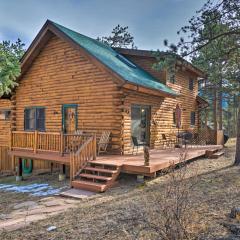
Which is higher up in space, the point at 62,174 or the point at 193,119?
the point at 193,119

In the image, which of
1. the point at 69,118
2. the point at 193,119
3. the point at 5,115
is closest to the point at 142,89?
the point at 69,118

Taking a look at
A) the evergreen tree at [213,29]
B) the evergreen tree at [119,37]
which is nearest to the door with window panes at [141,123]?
the evergreen tree at [213,29]

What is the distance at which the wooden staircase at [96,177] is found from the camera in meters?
8.03

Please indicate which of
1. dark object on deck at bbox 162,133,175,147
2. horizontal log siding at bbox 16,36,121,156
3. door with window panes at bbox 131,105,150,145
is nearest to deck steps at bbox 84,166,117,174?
horizontal log siding at bbox 16,36,121,156

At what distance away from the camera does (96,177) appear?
8.33 metres

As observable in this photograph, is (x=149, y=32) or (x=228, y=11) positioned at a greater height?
(x=149, y=32)

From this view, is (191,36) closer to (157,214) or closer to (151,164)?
(151,164)

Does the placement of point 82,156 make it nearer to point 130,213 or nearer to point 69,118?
point 130,213

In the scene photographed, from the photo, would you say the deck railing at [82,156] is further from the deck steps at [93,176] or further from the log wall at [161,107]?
the log wall at [161,107]

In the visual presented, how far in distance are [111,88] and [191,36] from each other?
3.72 meters

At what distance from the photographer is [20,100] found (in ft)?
47.3

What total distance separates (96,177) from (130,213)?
2885 millimetres

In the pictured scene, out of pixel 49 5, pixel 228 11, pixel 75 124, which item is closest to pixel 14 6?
pixel 49 5

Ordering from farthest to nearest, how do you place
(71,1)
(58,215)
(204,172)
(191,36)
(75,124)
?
1. (71,1)
2. (75,124)
3. (191,36)
4. (204,172)
5. (58,215)
